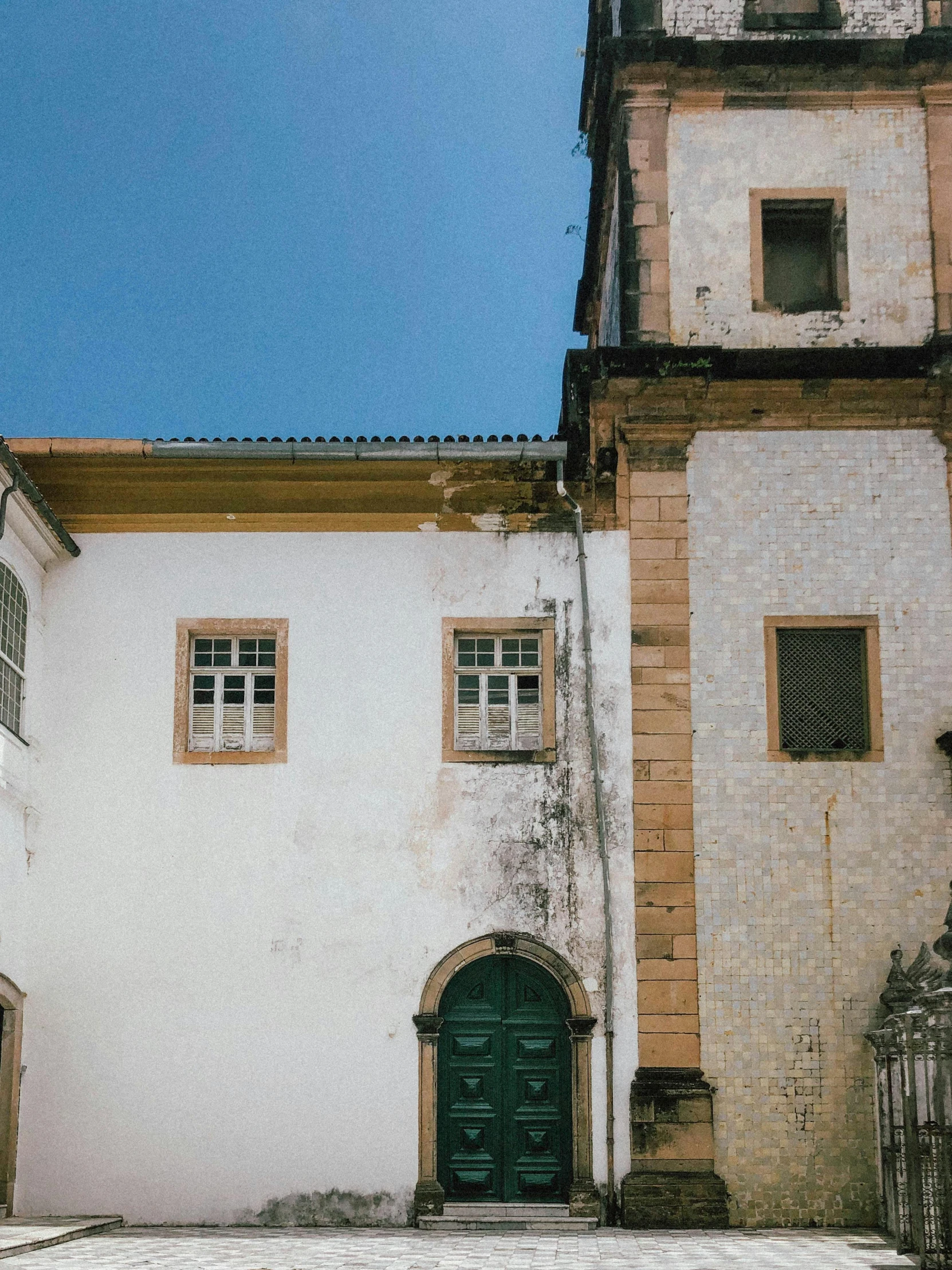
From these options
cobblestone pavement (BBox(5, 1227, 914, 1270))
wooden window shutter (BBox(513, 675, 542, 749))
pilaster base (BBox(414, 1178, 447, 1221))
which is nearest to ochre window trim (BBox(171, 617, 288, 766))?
wooden window shutter (BBox(513, 675, 542, 749))

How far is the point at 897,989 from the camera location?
47.1ft

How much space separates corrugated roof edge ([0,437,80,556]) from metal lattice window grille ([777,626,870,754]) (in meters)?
6.71

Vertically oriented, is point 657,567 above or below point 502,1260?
above

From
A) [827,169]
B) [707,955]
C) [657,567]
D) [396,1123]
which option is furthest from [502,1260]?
[827,169]

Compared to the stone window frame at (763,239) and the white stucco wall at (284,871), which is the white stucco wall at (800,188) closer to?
the stone window frame at (763,239)

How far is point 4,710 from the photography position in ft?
49.3

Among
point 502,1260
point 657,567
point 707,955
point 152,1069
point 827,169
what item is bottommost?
point 502,1260

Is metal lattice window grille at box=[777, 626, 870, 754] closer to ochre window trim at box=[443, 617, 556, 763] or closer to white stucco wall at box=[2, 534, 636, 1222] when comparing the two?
white stucco wall at box=[2, 534, 636, 1222]

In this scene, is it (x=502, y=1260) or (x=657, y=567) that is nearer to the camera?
(x=502, y=1260)

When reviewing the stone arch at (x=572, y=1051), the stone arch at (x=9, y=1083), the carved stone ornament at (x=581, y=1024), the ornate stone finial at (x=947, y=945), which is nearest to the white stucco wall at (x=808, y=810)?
the carved stone ornament at (x=581, y=1024)

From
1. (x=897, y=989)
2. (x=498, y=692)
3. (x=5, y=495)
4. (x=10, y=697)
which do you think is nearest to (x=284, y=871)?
(x=498, y=692)

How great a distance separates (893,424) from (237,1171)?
9146mm

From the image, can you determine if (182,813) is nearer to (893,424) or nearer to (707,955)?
(707,955)

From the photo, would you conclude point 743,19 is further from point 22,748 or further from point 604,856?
point 22,748
